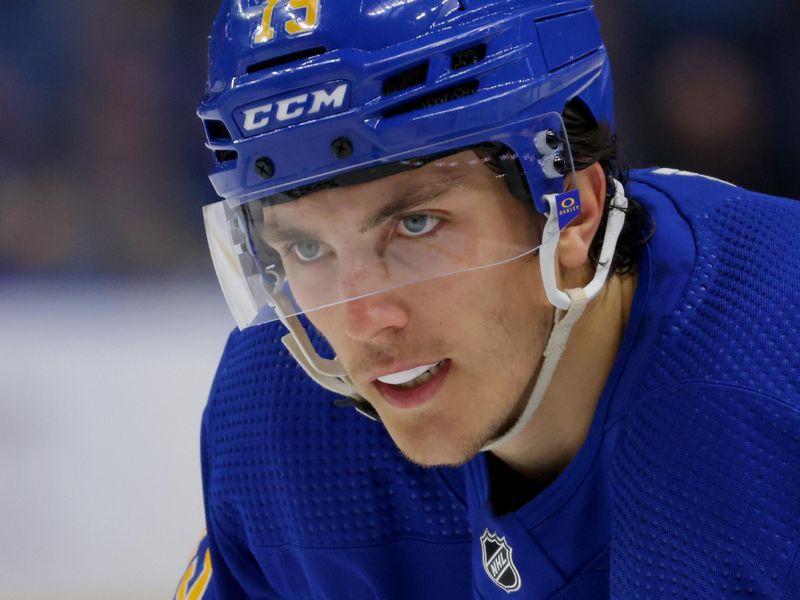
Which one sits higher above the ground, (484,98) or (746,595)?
(484,98)

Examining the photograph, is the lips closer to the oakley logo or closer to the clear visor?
the clear visor

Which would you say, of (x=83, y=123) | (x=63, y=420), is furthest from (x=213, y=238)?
(x=83, y=123)

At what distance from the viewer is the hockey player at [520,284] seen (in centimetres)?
148

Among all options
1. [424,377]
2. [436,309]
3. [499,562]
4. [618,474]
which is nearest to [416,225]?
[436,309]

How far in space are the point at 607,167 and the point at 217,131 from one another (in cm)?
59

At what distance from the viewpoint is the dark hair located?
1.69m

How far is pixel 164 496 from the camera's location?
10.4 feet

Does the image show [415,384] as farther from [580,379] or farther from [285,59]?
[285,59]

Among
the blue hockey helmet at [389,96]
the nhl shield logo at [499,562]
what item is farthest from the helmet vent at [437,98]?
the nhl shield logo at [499,562]

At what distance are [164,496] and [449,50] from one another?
2008 mm

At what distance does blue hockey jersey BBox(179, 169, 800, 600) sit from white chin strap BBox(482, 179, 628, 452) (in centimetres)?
7

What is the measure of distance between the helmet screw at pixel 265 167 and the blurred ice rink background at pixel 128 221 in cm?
172

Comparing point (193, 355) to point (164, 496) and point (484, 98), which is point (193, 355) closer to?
point (164, 496)

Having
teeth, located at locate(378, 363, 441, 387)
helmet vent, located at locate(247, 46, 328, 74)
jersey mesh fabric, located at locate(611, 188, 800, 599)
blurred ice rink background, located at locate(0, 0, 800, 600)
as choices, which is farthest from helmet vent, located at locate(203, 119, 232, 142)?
blurred ice rink background, located at locate(0, 0, 800, 600)
